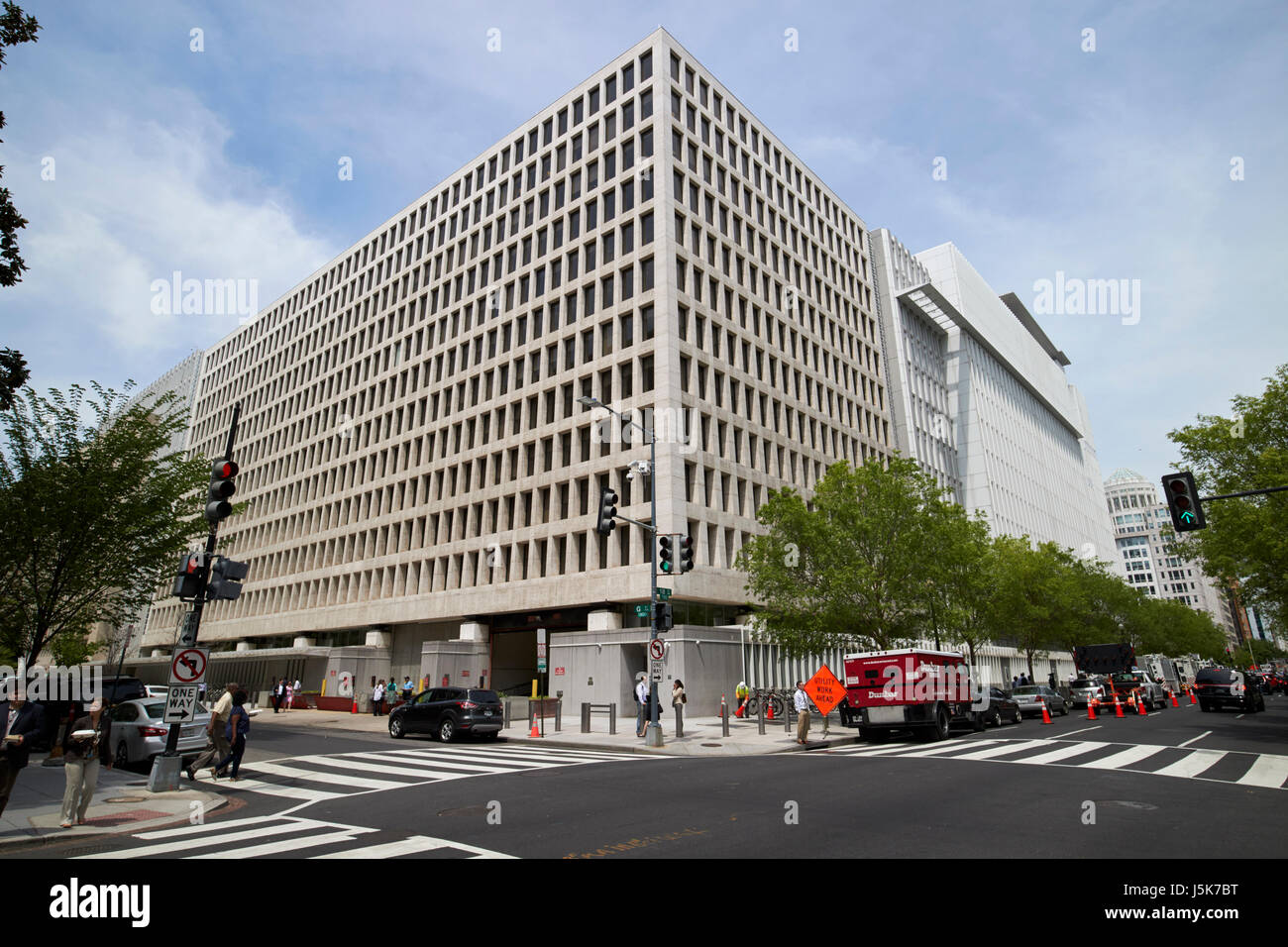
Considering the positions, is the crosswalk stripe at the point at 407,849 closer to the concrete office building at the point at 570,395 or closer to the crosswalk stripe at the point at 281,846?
the crosswalk stripe at the point at 281,846

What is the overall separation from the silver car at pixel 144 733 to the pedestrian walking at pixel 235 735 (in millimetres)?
1809

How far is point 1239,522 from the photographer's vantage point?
73.9ft

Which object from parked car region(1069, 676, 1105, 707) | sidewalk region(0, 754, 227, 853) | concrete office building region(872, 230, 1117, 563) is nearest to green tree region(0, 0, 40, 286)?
sidewalk region(0, 754, 227, 853)

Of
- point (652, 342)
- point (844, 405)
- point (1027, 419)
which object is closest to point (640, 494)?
point (652, 342)

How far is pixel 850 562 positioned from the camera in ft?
98.1

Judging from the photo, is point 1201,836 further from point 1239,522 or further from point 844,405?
point 844,405

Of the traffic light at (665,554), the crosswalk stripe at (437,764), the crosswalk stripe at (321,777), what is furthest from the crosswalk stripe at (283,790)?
the traffic light at (665,554)

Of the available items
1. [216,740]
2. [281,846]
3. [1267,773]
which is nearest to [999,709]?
[1267,773]

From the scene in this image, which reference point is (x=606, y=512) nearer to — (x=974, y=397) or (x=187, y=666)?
(x=187, y=666)

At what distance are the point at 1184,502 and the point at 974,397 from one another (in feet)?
195

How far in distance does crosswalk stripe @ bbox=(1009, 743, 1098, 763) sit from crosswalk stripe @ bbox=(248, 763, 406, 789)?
12.3m

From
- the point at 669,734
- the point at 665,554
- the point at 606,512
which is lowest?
the point at 669,734

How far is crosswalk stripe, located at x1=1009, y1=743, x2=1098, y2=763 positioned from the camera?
1438 cm

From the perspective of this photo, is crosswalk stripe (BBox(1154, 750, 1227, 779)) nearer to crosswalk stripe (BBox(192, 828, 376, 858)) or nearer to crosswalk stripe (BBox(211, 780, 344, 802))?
crosswalk stripe (BBox(192, 828, 376, 858))
